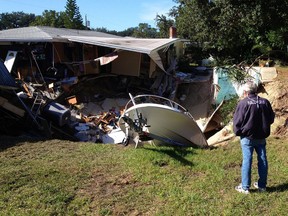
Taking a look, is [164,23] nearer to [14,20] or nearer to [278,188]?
[278,188]

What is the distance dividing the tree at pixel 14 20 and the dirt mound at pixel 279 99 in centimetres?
8353

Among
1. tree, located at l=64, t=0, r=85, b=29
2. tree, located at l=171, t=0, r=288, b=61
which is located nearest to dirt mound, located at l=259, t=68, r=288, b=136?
tree, located at l=171, t=0, r=288, b=61

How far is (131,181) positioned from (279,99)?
19.7 ft

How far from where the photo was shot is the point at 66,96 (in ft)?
46.0

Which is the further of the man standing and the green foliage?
the green foliage

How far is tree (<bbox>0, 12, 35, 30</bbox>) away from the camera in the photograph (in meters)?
85.9

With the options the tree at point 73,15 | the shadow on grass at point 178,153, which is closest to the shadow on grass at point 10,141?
the shadow on grass at point 178,153

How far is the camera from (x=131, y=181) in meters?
5.86

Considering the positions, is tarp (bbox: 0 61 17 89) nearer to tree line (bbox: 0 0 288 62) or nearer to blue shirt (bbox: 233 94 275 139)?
blue shirt (bbox: 233 94 275 139)

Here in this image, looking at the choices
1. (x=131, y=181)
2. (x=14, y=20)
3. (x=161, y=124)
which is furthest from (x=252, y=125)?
(x=14, y=20)

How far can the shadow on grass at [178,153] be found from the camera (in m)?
6.87

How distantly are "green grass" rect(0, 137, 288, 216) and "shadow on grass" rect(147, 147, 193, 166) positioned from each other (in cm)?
2

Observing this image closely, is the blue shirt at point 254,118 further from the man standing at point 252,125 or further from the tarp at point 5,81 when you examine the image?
the tarp at point 5,81

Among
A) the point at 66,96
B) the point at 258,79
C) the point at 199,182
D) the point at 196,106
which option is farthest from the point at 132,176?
the point at 196,106
